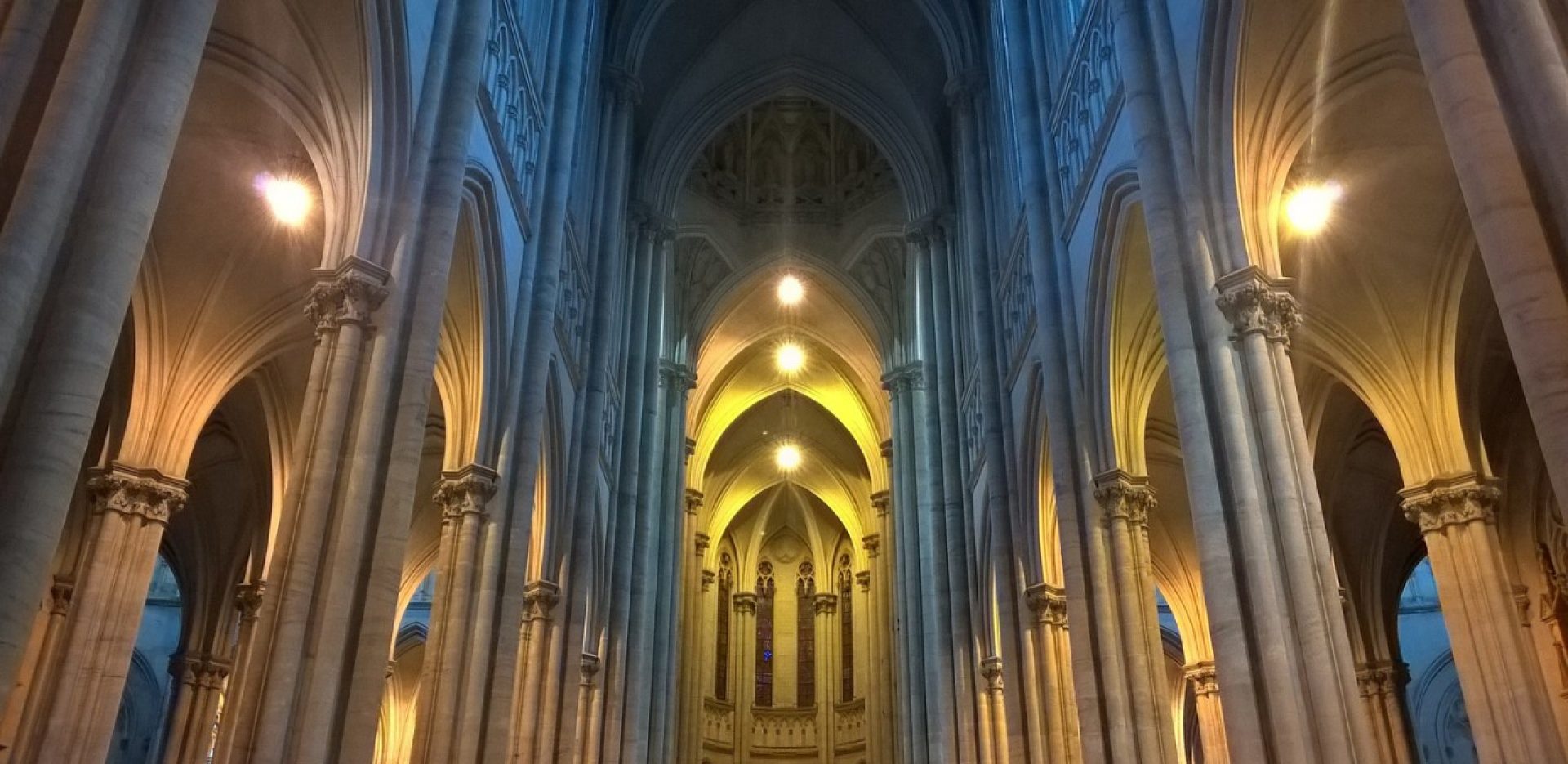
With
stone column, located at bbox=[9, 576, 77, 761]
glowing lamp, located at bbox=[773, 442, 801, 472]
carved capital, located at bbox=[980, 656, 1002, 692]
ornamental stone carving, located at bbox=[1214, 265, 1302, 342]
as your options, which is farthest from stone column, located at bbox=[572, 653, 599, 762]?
glowing lamp, located at bbox=[773, 442, 801, 472]

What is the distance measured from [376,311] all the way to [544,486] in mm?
7437

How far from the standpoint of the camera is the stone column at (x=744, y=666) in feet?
124

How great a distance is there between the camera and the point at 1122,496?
13.4 meters

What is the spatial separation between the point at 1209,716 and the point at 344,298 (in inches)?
677

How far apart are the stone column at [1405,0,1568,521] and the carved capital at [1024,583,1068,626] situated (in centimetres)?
1098

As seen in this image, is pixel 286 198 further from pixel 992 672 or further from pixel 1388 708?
pixel 1388 708

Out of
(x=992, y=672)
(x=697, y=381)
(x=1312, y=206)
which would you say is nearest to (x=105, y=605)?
(x=992, y=672)

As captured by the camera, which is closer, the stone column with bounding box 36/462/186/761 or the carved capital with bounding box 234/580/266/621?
the stone column with bounding box 36/462/186/761

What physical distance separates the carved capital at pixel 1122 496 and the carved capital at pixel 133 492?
1100 centimetres

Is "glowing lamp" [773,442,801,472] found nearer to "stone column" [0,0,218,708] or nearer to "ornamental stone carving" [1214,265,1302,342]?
"ornamental stone carving" [1214,265,1302,342]

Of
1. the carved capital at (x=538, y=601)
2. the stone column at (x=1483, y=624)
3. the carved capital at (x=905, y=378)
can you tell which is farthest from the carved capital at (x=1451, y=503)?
the carved capital at (x=905, y=378)

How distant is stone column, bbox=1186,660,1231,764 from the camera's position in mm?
21188

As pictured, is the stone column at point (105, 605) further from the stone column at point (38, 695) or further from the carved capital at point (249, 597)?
the carved capital at point (249, 597)

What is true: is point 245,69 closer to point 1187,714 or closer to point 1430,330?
point 1430,330
